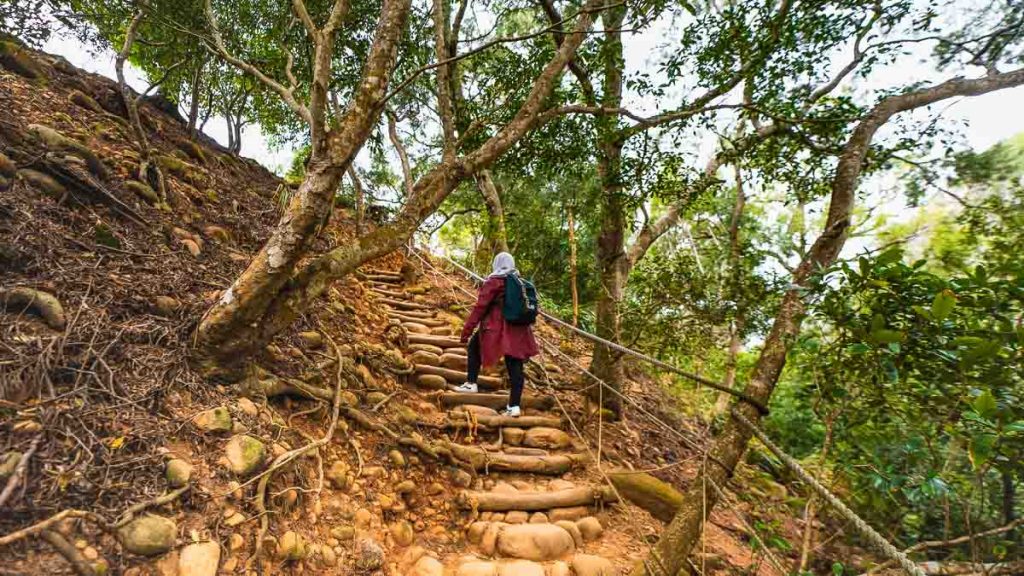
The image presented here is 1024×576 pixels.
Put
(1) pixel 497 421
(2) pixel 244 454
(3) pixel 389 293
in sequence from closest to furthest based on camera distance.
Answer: (2) pixel 244 454, (1) pixel 497 421, (3) pixel 389 293

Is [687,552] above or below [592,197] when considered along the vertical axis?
below

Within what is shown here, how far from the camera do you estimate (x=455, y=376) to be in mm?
4230

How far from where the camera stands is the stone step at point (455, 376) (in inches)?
163

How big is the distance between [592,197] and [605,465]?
3064 millimetres

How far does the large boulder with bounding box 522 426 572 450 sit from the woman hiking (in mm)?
234

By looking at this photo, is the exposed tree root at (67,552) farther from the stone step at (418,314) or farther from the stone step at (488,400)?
the stone step at (418,314)

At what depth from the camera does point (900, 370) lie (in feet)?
5.82

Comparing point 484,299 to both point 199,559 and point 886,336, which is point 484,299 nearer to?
point 199,559

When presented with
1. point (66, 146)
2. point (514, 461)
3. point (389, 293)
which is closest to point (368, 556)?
point (514, 461)

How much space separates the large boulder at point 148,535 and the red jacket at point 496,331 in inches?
96.8

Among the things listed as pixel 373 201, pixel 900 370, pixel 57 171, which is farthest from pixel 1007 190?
pixel 373 201

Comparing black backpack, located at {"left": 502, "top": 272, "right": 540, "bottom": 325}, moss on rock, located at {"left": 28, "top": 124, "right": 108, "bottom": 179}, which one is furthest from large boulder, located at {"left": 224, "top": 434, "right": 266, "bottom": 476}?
moss on rock, located at {"left": 28, "top": 124, "right": 108, "bottom": 179}

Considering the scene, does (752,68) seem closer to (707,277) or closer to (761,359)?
(707,277)

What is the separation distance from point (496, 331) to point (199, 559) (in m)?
2.60
